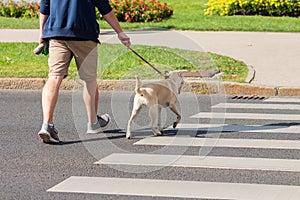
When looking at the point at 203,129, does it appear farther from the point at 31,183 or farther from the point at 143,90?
the point at 31,183

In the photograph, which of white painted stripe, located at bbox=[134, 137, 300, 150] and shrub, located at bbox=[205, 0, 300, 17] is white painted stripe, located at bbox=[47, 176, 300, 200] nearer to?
white painted stripe, located at bbox=[134, 137, 300, 150]

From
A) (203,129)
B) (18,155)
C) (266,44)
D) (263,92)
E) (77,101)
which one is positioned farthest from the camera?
(266,44)

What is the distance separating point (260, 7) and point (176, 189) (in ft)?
51.6

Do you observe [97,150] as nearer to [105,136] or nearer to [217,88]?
[105,136]

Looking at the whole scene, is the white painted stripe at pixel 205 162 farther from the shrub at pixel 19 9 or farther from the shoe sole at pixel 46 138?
the shrub at pixel 19 9

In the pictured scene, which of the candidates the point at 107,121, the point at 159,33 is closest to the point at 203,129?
the point at 107,121

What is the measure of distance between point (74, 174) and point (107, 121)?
211 centimetres

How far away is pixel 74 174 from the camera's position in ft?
22.6

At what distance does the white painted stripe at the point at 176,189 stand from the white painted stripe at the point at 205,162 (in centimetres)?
59

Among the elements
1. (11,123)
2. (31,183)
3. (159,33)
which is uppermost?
(31,183)

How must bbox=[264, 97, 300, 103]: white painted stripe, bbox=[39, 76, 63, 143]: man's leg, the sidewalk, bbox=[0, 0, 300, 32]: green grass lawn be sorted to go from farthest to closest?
1. bbox=[0, 0, 300, 32]: green grass lawn
2. the sidewalk
3. bbox=[264, 97, 300, 103]: white painted stripe
4. bbox=[39, 76, 63, 143]: man's leg

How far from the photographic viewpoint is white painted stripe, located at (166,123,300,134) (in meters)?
8.82

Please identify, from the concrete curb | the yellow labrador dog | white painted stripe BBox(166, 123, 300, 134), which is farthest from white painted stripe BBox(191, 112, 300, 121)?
the concrete curb

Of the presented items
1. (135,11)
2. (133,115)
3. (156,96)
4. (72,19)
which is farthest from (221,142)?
(135,11)
